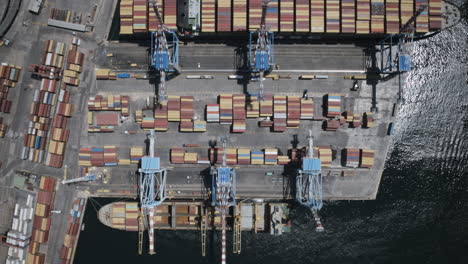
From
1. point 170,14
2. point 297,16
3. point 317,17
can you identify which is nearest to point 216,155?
point 170,14

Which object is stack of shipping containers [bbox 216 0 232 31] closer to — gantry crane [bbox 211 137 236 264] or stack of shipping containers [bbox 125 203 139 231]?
gantry crane [bbox 211 137 236 264]

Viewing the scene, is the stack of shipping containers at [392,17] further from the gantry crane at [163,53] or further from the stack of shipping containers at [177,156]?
the stack of shipping containers at [177,156]

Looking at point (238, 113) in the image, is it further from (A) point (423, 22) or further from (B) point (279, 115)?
(A) point (423, 22)

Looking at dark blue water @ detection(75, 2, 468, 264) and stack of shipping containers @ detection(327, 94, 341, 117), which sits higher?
stack of shipping containers @ detection(327, 94, 341, 117)

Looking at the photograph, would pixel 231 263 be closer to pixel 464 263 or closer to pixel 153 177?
pixel 153 177

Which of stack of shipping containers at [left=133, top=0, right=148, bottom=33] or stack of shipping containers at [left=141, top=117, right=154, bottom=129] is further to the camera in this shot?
stack of shipping containers at [left=141, top=117, right=154, bottom=129]

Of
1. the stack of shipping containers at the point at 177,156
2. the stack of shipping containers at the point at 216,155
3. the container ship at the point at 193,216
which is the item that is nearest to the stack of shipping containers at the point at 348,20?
the stack of shipping containers at the point at 216,155

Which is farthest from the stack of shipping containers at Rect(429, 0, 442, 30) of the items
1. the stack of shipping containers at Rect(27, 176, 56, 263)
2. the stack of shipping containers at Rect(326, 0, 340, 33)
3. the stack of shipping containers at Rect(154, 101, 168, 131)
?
the stack of shipping containers at Rect(27, 176, 56, 263)
